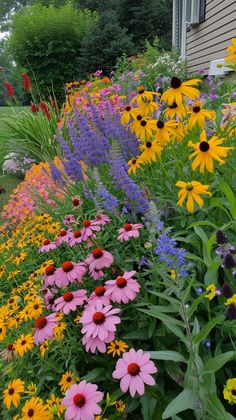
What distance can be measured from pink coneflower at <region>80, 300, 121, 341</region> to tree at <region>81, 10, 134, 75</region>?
37.6ft

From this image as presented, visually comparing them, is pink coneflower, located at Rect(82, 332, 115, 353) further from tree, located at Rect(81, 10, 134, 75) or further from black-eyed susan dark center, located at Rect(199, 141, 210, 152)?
tree, located at Rect(81, 10, 134, 75)

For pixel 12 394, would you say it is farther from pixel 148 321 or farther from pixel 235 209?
pixel 235 209

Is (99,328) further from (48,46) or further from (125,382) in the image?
(48,46)

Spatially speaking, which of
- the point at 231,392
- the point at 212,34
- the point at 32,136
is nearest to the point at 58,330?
the point at 231,392

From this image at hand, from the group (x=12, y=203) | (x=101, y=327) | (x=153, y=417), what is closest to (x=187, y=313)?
(x=101, y=327)

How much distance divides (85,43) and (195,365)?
11944mm

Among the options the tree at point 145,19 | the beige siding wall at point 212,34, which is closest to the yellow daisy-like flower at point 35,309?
the beige siding wall at point 212,34

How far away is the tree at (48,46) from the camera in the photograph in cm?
1149

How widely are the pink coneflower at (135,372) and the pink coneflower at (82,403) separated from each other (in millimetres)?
83

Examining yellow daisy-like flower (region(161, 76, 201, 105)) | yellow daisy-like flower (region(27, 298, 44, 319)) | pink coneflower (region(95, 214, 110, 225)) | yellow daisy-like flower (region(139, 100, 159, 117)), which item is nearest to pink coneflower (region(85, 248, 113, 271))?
pink coneflower (region(95, 214, 110, 225))

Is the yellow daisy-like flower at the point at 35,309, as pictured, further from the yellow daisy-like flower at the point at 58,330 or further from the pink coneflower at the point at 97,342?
the pink coneflower at the point at 97,342

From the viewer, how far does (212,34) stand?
676 centimetres

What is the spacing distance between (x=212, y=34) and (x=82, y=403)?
7.07 metres

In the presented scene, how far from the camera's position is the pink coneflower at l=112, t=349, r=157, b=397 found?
103 cm
